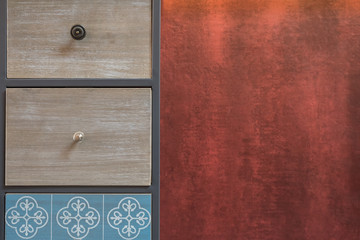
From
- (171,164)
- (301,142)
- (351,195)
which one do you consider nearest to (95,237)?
(171,164)

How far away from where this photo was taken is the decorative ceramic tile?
22.8 inches

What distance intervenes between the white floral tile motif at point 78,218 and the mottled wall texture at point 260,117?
641 millimetres

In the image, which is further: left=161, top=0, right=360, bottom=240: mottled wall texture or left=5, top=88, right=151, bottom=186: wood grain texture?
left=161, top=0, right=360, bottom=240: mottled wall texture

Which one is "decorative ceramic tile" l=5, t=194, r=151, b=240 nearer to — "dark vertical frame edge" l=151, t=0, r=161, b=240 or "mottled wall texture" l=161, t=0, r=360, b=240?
"dark vertical frame edge" l=151, t=0, r=161, b=240

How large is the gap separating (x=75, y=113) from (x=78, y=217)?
0.17 metres

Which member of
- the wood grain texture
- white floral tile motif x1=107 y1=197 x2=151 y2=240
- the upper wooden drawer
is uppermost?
the upper wooden drawer

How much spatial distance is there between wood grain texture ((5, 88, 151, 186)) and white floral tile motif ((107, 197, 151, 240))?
4 cm

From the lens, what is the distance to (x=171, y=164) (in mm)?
1218

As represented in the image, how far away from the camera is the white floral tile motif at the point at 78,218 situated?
0.58 metres

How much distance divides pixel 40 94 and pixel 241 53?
80cm

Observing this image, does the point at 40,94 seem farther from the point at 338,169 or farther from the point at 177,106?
the point at 338,169

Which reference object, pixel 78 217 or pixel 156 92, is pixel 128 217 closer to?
pixel 78 217

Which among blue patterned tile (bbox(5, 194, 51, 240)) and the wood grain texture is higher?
the wood grain texture

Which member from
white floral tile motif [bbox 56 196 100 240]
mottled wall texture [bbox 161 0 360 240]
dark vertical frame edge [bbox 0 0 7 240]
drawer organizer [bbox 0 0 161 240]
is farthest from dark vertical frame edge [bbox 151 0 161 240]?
mottled wall texture [bbox 161 0 360 240]
